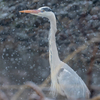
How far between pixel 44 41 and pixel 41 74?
0.87m

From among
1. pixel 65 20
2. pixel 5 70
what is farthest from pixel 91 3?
pixel 5 70

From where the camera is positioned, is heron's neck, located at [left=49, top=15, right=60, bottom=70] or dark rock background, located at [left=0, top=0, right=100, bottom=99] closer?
heron's neck, located at [left=49, top=15, right=60, bottom=70]

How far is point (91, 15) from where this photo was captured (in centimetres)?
423

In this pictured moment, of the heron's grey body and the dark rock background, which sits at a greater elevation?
the heron's grey body

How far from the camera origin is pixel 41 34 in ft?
13.8

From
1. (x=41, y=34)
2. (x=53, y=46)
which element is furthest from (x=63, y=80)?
(x=41, y=34)

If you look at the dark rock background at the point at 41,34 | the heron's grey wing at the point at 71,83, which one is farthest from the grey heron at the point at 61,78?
the dark rock background at the point at 41,34

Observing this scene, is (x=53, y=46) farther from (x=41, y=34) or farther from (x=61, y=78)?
(x=41, y=34)

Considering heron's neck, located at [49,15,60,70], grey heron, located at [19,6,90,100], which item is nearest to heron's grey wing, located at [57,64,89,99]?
grey heron, located at [19,6,90,100]

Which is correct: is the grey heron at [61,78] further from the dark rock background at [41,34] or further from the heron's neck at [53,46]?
the dark rock background at [41,34]

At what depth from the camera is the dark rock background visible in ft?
11.9

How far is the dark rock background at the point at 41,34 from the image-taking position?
11.9 feet

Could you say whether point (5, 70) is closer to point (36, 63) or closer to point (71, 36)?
point (36, 63)

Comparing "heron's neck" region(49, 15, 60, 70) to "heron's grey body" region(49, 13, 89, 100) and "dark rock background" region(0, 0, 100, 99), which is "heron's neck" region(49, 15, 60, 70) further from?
"dark rock background" region(0, 0, 100, 99)
